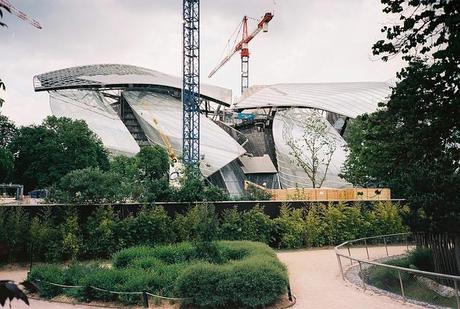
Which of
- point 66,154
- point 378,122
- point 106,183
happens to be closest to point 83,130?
point 66,154

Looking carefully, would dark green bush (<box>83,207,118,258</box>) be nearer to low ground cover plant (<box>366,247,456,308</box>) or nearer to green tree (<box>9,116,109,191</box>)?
low ground cover plant (<box>366,247,456,308</box>)

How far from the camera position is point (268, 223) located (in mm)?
21906

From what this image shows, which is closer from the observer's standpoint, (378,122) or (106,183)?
(378,122)

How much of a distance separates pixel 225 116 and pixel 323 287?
72.5 metres

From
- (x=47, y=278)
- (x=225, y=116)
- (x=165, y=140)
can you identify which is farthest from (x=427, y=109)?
(x=225, y=116)

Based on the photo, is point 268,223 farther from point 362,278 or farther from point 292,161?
point 292,161

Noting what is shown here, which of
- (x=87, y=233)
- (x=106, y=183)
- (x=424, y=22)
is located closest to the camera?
(x=424, y=22)

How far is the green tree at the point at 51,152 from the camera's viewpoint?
52781 mm

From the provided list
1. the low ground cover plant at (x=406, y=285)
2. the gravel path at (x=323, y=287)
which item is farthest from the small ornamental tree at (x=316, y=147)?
the low ground cover plant at (x=406, y=285)

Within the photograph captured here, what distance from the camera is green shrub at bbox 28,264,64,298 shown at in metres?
12.2

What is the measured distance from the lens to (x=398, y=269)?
11.7 meters

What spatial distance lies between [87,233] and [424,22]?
45.1 feet

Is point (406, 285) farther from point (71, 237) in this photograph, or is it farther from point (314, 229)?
point (71, 237)

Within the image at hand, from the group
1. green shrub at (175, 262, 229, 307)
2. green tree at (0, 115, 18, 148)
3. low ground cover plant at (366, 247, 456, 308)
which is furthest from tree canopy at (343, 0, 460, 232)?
green tree at (0, 115, 18, 148)
